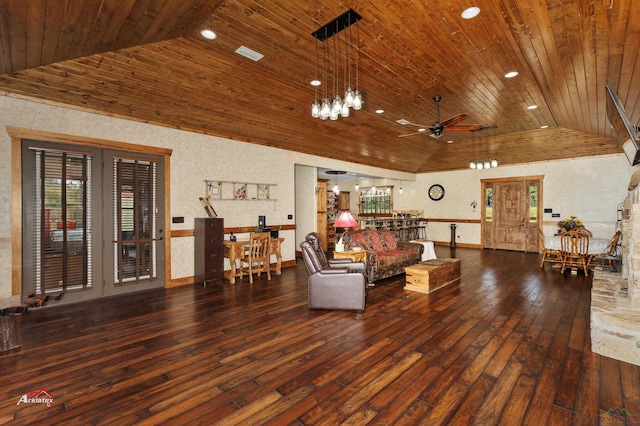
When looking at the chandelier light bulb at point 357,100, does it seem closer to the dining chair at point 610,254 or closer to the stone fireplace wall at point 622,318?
the stone fireplace wall at point 622,318

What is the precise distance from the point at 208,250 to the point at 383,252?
3.40 m

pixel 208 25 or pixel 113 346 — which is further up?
pixel 208 25

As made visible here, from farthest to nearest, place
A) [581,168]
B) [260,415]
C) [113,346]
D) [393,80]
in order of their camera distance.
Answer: [581,168]
[393,80]
[113,346]
[260,415]

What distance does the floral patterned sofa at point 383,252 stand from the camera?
545cm

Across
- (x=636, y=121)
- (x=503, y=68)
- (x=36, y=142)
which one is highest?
(x=503, y=68)

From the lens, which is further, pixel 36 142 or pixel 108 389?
pixel 36 142

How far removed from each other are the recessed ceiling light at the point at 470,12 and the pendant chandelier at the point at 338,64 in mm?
1040

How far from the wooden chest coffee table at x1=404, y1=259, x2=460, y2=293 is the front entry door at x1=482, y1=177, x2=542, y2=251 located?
18.6 feet

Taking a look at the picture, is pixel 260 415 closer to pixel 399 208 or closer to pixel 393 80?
pixel 393 80

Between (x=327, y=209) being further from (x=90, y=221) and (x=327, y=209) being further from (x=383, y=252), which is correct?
(x=90, y=221)

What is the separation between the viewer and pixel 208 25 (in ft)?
10.8

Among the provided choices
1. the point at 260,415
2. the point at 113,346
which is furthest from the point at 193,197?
the point at 260,415

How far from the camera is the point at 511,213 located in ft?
32.1

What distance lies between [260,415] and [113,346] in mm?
1980
